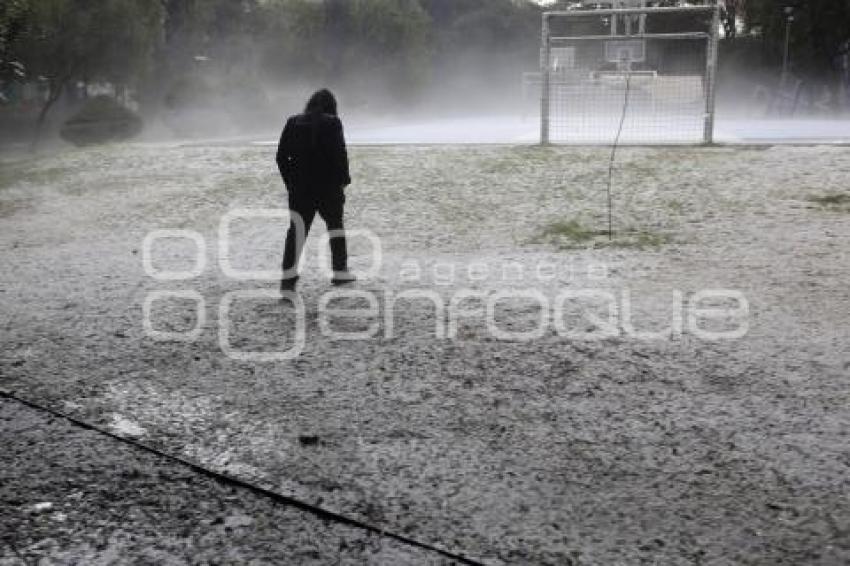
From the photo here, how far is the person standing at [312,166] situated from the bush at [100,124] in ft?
71.0

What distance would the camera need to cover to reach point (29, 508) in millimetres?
3459

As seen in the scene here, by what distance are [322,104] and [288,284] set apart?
5.20ft

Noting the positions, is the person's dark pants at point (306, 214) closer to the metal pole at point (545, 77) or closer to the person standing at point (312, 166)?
the person standing at point (312, 166)

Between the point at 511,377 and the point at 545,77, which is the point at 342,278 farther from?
the point at 545,77

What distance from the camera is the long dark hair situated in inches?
254

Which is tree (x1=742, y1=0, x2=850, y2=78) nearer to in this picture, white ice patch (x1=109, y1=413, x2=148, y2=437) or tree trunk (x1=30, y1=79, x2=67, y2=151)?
tree trunk (x1=30, y1=79, x2=67, y2=151)

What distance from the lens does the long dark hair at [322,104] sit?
6457mm

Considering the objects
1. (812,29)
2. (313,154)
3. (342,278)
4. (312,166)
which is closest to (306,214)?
(312,166)

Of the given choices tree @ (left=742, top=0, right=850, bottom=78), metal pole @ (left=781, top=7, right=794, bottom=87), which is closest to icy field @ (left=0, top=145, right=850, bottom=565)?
metal pole @ (left=781, top=7, right=794, bottom=87)

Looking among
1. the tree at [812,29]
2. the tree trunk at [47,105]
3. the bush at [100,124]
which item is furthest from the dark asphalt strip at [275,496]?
the tree at [812,29]

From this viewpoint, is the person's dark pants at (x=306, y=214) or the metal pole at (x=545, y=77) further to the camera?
the metal pole at (x=545, y=77)

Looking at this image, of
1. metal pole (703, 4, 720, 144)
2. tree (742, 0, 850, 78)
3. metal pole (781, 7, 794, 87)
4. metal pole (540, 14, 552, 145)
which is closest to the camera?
metal pole (703, 4, 720, 144)

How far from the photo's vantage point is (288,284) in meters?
6.80

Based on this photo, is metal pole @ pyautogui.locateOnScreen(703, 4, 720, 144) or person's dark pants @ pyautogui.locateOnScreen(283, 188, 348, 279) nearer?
person's dark pants @ pyautogui.locateOnScreen(283, 188, 348, 279)
